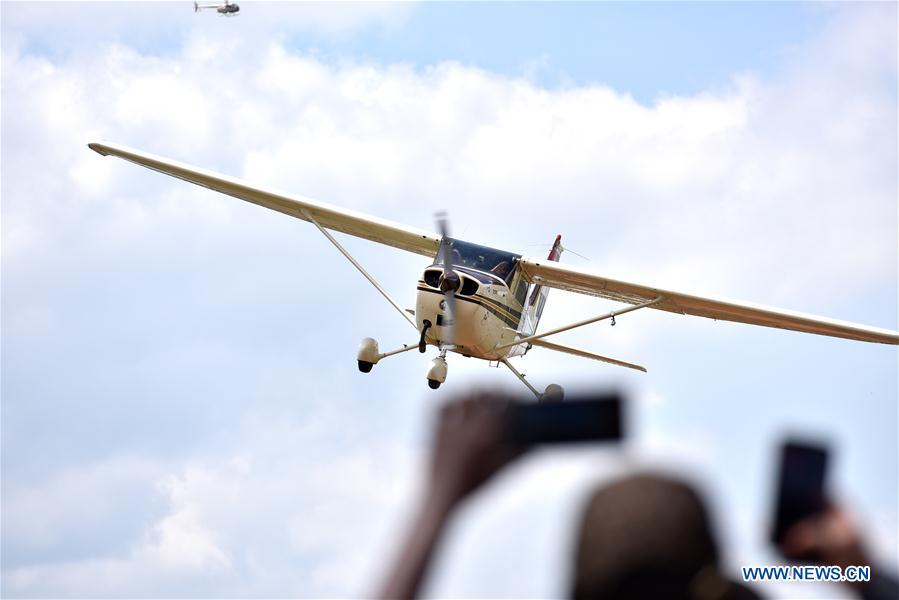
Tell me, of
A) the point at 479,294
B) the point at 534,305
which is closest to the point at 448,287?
the point at 479,294

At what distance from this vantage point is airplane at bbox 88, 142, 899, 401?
20.0 meters

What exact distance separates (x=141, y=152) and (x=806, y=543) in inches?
999

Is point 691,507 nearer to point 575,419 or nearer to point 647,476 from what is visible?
point 647,476

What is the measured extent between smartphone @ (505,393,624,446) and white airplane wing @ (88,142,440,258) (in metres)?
20.7

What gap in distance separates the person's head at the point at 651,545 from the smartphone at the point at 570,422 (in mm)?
135

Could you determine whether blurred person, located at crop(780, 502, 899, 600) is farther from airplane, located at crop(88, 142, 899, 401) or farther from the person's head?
airplane, located at crop(88, 142, 899, 401)

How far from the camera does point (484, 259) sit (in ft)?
69.7

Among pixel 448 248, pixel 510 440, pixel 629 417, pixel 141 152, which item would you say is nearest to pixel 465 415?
pixel 510 440

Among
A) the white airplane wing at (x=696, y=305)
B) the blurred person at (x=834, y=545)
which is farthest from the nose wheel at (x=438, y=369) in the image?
the blurred person at (x=834, y=545)

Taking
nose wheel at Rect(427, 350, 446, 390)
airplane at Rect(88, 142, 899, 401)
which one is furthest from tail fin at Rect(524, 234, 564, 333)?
nose wheel at Rect(427, 350, 446, 390)

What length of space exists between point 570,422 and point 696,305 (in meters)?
21.6

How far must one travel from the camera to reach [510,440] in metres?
1.96

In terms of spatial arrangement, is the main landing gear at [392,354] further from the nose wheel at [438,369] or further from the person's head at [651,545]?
the person's head at [651,545]

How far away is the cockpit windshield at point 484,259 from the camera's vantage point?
68.6 ft
